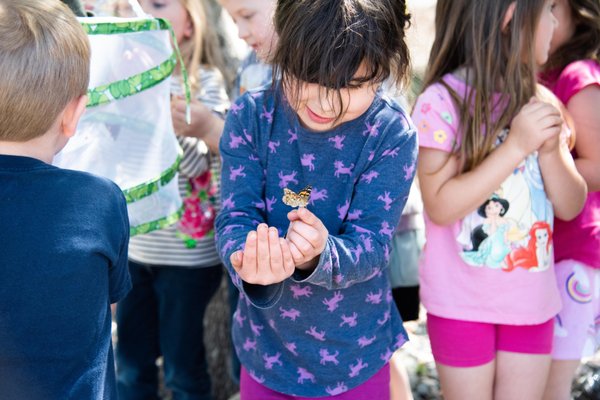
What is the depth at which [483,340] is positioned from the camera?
2.30 meters

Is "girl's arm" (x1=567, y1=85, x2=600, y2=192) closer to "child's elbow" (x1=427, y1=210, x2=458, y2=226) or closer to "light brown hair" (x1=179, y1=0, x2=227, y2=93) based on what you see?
"child's elbow" (x1=427, y1=210, x2=458, y2=226)

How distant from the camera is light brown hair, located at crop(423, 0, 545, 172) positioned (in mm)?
2230

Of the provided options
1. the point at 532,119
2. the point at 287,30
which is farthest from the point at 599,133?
the point at 287,30

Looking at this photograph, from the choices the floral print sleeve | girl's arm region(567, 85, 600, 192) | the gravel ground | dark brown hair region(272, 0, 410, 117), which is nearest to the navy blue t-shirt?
dark brown hair region(272, 0, 410, 117)

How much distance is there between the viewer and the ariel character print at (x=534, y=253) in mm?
2277

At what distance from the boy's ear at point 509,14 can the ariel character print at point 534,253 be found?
1.97ft

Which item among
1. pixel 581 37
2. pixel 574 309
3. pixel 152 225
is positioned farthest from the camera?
pixel 581 37

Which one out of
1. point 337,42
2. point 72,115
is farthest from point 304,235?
point 72,115

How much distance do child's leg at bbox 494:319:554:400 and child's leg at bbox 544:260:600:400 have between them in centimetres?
21

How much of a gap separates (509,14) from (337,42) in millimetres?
827

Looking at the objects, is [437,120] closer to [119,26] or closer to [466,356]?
[466,356]

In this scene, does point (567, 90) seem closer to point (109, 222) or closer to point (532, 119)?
point (532, 119)

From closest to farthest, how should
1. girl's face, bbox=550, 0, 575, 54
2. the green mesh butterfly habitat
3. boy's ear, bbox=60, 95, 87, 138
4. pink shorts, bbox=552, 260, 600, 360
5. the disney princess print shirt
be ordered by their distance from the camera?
boy's ear, bbox=60, 95, 87, 138 < the disney princess print shirt < the green mesh butterfly habitat < pink shorts, bbox=552, 260, 600, 360 < girl's face, bbox=550, 0, 575, 54

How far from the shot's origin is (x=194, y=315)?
9.60ft
